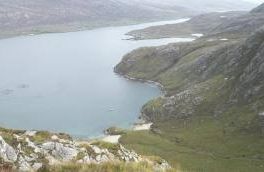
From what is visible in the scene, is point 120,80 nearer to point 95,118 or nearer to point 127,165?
point 95,118

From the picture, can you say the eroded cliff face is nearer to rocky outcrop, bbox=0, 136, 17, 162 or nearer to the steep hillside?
the steep hillside

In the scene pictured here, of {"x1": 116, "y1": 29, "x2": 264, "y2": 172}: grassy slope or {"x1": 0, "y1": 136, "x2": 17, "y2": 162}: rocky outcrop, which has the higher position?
{"x1": 0, "y1": 136, "x2": 17, "y2": 162}: rocky outcrop

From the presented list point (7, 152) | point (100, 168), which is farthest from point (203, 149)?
point (100, 168)

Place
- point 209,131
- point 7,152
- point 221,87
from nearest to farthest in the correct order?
point 7,152
point 209,131
point 221,87

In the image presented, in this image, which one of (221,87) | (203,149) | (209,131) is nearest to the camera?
(203,149)

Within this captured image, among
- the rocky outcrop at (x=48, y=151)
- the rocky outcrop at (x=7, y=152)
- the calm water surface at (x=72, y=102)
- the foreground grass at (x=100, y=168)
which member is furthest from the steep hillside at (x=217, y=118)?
the foreground grass at (x=100, y=168)

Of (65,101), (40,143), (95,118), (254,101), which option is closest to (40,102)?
Result: (65,101)

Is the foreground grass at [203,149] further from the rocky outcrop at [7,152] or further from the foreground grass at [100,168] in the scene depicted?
the foreground grass at [100,168]

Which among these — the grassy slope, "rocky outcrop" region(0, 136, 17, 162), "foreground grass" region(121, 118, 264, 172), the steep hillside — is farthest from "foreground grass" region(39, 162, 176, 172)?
"foreground grass" region(121, 118, 264, 172)

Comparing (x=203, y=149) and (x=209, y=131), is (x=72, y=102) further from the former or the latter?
(x=203, y=149)

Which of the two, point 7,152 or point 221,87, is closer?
point 7,152
